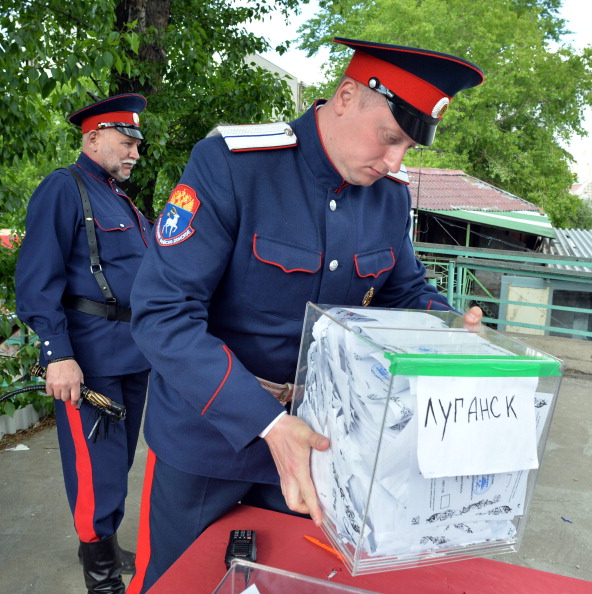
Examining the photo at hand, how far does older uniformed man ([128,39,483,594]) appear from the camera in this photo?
116 cm

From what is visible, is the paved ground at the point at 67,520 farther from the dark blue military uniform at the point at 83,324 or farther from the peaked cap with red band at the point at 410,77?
the peaked cap with red band at the point at 410,77

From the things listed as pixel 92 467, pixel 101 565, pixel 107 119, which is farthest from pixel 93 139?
pixel 101 565

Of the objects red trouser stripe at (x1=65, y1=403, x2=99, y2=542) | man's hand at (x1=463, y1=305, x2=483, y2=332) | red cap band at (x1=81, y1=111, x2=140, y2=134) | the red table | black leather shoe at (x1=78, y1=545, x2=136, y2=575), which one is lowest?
black leather shoe at (x1=78, y1=545, x2=136, y2=575)

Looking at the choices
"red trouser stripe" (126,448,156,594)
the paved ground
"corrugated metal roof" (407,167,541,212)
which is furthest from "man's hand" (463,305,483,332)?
"corrugated metal roof" (407,167,541,212)

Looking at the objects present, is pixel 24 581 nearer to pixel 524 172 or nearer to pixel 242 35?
pixel 242 35

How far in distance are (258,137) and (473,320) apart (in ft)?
2.02

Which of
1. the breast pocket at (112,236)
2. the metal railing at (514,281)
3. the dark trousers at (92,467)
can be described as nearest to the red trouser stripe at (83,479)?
the dark trousers at (92,467)

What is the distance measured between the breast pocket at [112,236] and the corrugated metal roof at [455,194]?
521 inches

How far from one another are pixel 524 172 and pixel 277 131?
2300cm

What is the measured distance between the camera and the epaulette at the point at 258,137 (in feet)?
4.39

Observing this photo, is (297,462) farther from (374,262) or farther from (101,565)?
(101,565)

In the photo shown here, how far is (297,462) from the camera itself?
3.40 ft

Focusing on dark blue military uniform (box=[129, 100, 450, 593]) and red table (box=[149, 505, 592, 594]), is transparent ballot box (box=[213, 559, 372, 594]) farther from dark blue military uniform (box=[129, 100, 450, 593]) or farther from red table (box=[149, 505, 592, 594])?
dark blue military uniform (box=[129, 100, 450, 593])

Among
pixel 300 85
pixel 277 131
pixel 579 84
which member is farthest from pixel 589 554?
pixel 300 85
